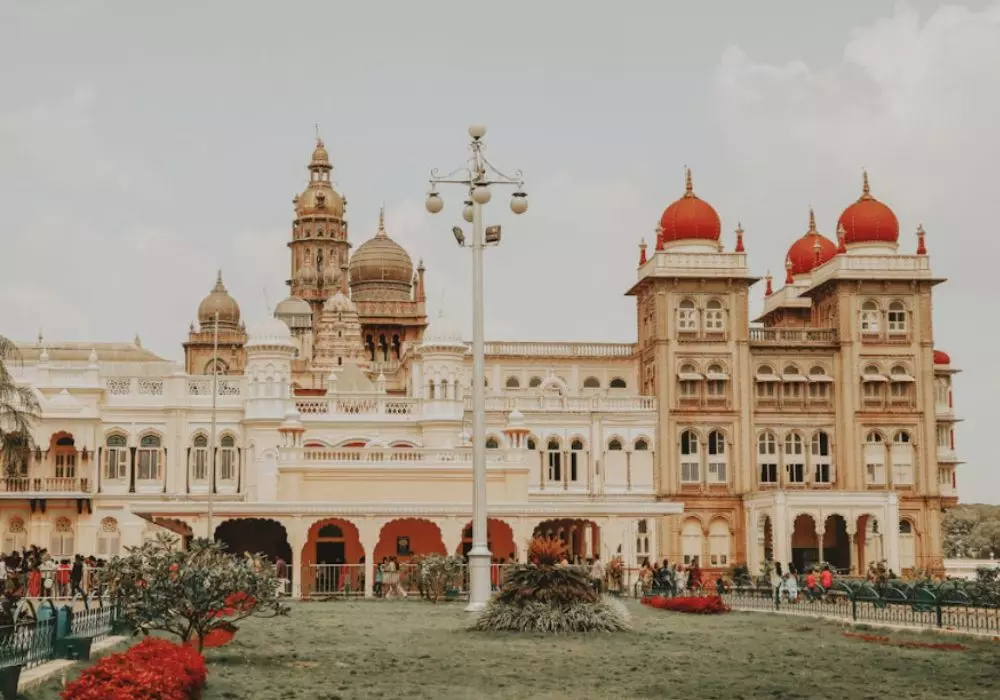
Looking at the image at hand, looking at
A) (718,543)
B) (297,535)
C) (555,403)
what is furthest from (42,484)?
(718,543)

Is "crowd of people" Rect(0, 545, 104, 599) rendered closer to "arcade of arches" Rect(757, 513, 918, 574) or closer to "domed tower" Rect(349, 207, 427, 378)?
"arcade of arches" Rect(757, 513, 918, 574)

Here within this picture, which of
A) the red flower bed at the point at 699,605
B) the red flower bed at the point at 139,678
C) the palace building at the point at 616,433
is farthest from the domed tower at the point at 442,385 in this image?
the red flower bed at the point at 139,678

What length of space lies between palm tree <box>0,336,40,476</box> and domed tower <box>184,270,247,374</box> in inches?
1790

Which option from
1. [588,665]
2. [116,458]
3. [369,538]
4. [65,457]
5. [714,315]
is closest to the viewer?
[588,665]

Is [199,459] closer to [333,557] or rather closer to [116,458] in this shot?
[116,458]

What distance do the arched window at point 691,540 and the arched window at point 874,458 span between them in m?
7.78

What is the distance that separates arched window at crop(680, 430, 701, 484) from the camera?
65125 millimetres

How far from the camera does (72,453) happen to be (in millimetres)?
59188

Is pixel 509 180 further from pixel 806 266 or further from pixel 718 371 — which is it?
pixel 806 266

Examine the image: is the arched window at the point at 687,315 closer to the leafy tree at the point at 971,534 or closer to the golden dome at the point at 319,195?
the leafy tree at the point at 971,534

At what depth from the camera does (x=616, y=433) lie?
64562 millimetres

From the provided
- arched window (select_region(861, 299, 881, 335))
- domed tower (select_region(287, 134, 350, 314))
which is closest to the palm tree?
arched window (select_region(861, 299, 881, 335))

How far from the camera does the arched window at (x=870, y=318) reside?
221ft

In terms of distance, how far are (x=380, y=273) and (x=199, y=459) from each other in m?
39.3
